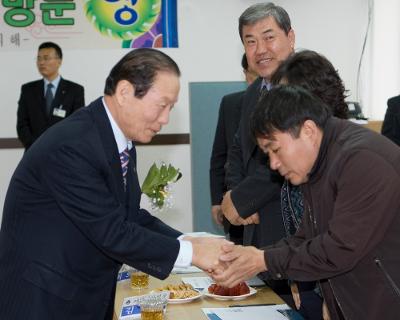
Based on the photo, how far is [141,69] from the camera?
2.14 metres

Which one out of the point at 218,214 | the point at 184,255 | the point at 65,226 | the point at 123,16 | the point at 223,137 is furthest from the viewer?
the point at 123,16

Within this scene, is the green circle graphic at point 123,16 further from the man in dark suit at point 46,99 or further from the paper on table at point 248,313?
the paper on table at point 248,313

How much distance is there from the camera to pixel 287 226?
271 centimetres

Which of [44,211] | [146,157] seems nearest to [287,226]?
[44,211]

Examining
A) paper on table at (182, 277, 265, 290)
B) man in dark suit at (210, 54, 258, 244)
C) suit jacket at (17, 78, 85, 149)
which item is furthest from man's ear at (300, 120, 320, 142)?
suit jacket at (17, 78, 85, 149)

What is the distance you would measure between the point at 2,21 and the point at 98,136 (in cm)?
508

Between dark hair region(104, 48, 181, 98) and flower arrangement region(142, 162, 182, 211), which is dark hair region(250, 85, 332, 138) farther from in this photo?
flower arrangement region(142, 162, 182, 211)

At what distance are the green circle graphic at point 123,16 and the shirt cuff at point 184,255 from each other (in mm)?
4844

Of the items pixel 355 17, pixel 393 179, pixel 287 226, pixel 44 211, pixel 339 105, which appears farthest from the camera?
pixel 355 17

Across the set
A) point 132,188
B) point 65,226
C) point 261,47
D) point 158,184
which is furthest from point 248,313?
point 261,47

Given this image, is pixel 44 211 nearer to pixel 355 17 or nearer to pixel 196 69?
pixel 196 69

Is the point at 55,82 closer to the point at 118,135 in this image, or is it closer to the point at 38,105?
the point at 38,105

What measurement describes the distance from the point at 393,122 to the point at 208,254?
1.86m

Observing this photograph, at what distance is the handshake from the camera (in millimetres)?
2416
